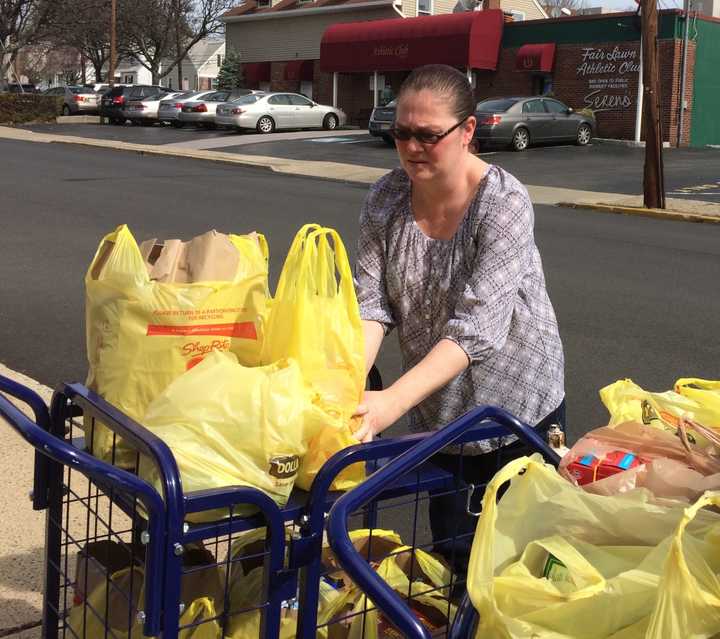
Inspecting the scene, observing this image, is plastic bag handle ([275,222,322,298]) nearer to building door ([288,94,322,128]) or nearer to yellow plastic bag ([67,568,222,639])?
yellow plastic bag ([67,568,222,639])

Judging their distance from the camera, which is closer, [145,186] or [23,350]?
[23,350]

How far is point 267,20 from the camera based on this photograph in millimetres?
45875

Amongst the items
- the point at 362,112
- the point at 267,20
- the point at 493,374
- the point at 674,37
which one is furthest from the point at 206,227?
the point at 267,20

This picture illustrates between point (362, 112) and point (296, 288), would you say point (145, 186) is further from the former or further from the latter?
point (362, 112)

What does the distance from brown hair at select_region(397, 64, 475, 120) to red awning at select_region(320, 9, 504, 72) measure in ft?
110

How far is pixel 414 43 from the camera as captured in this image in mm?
36969

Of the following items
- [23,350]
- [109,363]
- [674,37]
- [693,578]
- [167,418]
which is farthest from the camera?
[674,37]

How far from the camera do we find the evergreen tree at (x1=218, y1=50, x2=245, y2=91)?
46.2m

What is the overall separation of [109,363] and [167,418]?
293 mm

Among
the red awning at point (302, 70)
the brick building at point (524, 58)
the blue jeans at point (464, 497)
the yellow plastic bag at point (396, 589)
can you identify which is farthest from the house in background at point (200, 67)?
the yellow plastic bag at point (396, 589)

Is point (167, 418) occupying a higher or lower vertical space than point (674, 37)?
lower

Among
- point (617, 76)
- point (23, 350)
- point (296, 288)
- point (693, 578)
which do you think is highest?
point (617, 76)

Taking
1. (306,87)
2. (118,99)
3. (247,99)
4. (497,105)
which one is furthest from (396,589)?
(306,87)

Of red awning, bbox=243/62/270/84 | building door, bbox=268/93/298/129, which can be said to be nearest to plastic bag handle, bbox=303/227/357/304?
building door, bbox=268/93/298/129
